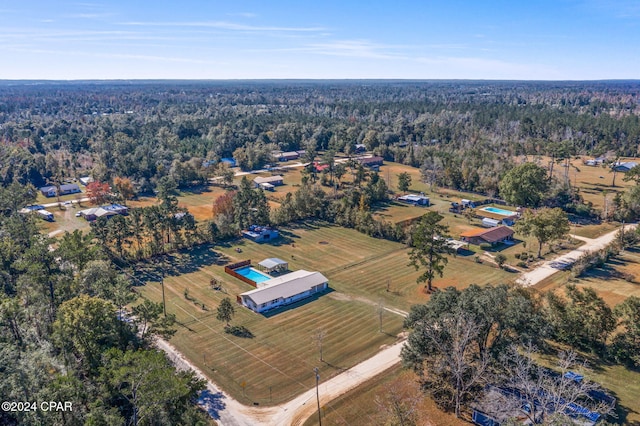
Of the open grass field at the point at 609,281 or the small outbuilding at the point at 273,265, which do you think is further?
the small outbuilding at the point at 273,265

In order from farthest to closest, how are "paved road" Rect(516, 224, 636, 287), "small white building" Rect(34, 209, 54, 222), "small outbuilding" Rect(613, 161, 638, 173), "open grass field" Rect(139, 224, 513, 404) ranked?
"small outbuilding" Rect(613, 161, 638, 173)
"small white building" Rect(34, 209, 54, 222)
"paved road" Rect(516, 224, 636, 287)
"open grass field" Rect(139, 224, 513, 404)

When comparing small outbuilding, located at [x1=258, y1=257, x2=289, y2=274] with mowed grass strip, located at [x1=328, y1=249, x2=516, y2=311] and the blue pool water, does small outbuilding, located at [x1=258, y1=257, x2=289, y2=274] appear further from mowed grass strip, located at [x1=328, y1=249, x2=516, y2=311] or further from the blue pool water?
mowed grass strip, located at [x1=328, y1=249, x2=516, y2=311]

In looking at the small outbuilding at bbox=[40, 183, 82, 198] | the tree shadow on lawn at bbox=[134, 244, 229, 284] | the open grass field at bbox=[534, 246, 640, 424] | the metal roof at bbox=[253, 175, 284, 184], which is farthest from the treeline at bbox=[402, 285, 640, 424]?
the small outbuilding at bbox=[40, 183, 82, 198]

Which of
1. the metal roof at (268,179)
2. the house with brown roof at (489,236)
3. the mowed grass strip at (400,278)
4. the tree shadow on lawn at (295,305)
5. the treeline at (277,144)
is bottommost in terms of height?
the tree shadow on lawn at (295,305)

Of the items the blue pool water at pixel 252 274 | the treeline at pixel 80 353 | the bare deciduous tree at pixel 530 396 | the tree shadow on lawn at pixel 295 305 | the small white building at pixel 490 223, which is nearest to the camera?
the treeline at pixel 80 353

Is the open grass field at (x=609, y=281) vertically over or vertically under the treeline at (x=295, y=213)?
under

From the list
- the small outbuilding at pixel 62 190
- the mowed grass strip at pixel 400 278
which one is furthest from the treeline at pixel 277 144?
the mowed grass strip at pixel 400 278

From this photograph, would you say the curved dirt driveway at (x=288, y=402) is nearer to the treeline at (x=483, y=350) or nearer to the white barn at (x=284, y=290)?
the treeline at (x=483, y=350)
